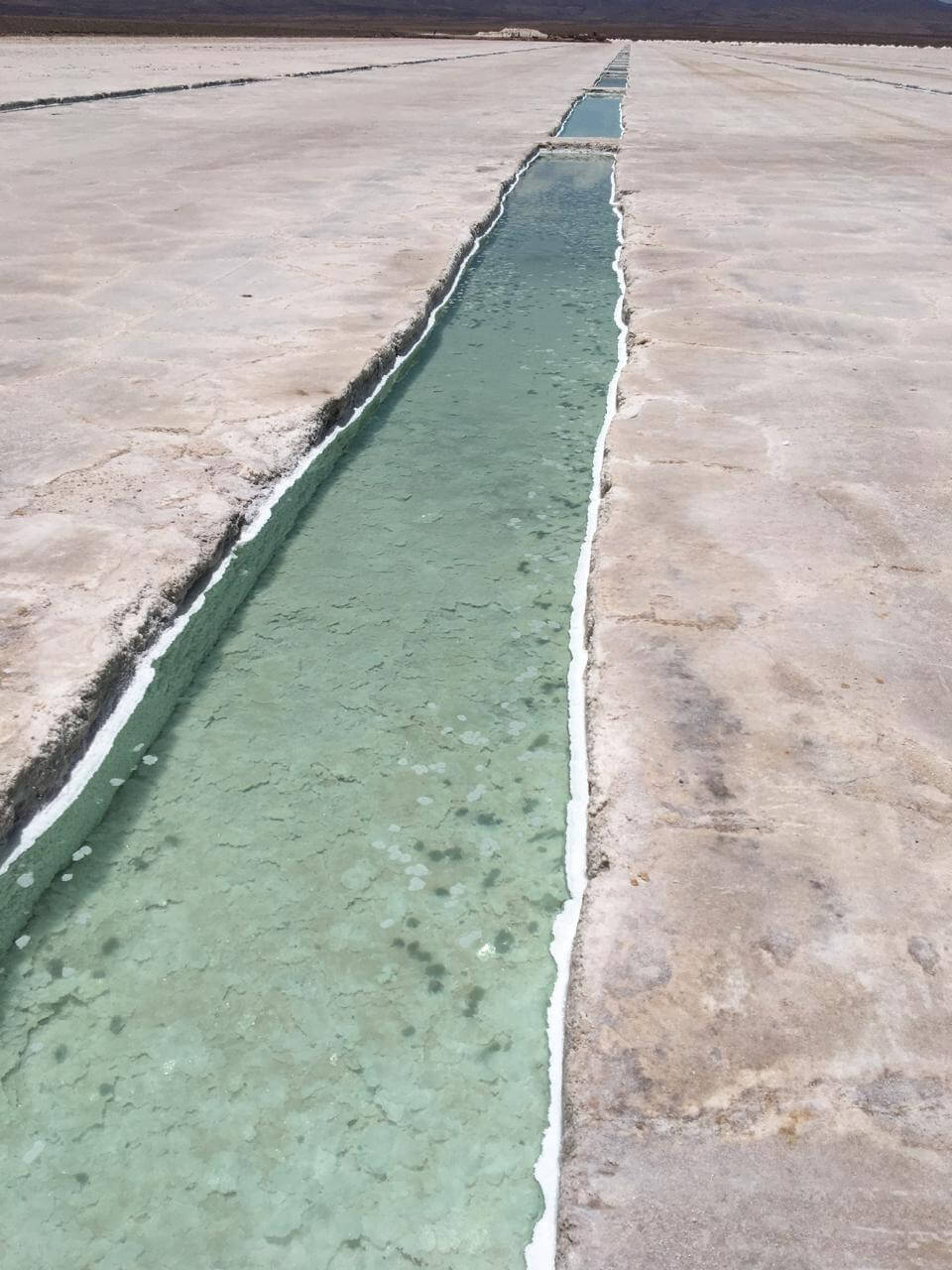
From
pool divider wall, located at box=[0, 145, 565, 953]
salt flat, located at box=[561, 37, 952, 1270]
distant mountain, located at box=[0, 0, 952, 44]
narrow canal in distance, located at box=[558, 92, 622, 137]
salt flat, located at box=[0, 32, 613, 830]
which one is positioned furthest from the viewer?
distant mountain, located at box=[0, 0, 952, 44]

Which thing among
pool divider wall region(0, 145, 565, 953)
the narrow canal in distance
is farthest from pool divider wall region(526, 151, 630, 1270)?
the narrow canal in distance

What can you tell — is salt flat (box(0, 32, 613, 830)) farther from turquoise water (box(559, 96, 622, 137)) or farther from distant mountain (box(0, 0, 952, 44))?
distant mountain (box(0, 0, 952, 44))

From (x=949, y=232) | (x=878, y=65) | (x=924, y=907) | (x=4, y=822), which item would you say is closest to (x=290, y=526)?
(x=4, y=822)

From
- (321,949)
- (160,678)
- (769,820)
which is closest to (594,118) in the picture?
(160,678)

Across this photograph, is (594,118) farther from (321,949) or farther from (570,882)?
(321,949)

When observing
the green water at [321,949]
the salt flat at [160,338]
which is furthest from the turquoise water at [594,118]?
the green water at [321,949]

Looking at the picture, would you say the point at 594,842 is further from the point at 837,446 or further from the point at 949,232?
the point at 949,232
